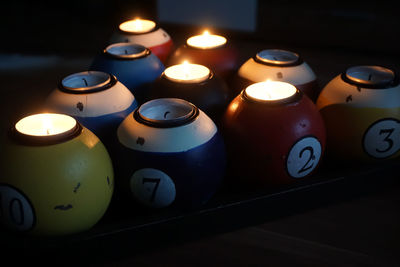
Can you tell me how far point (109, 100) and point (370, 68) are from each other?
1.42ft

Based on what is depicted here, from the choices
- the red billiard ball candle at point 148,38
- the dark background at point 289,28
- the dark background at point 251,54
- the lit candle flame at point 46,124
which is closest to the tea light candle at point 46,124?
the lit candle flame at point 46,124

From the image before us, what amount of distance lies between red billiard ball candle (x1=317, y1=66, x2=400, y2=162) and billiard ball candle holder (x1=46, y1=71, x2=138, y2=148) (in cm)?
33

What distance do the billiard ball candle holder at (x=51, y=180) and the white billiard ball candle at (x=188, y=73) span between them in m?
0.21

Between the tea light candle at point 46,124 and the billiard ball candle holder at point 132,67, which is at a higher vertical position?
the tea light candle at point 46,124

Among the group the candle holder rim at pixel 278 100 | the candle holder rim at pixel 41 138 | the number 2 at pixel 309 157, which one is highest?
the candle holder rim at pixel 41 138

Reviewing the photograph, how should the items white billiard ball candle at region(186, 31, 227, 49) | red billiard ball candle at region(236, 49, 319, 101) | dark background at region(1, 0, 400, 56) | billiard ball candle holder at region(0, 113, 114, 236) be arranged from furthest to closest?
dark background at region(1, 0, 400, 56) < white billiard ball candle at region(186, 31, 227, 49) < red billiard ball candle at region(236, 49, 319, 101) < billiard ball candle holder at region(0, 113, 114, 236)

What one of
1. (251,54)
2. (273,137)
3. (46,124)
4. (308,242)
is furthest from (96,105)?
(251,54)

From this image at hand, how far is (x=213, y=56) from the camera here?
3.17ft

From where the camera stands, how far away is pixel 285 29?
1766 mm

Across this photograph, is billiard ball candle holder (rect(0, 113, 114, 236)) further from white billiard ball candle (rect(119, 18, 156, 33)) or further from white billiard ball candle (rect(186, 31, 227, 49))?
white billiard ball candle (rect(119, 18, 156, 33))

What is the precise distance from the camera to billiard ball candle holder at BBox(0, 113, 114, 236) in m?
0.63

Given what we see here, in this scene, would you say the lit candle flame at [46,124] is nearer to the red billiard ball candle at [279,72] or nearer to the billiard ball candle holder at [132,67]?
the billiard ball candle holder at [132,67]

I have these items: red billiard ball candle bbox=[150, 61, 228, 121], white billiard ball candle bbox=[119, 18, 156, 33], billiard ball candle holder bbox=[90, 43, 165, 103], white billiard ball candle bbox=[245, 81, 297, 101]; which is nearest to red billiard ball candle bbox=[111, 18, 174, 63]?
white billiard ball candle bbox=[119, 18, 156, 33]

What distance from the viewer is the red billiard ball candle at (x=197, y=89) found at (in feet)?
2.64
